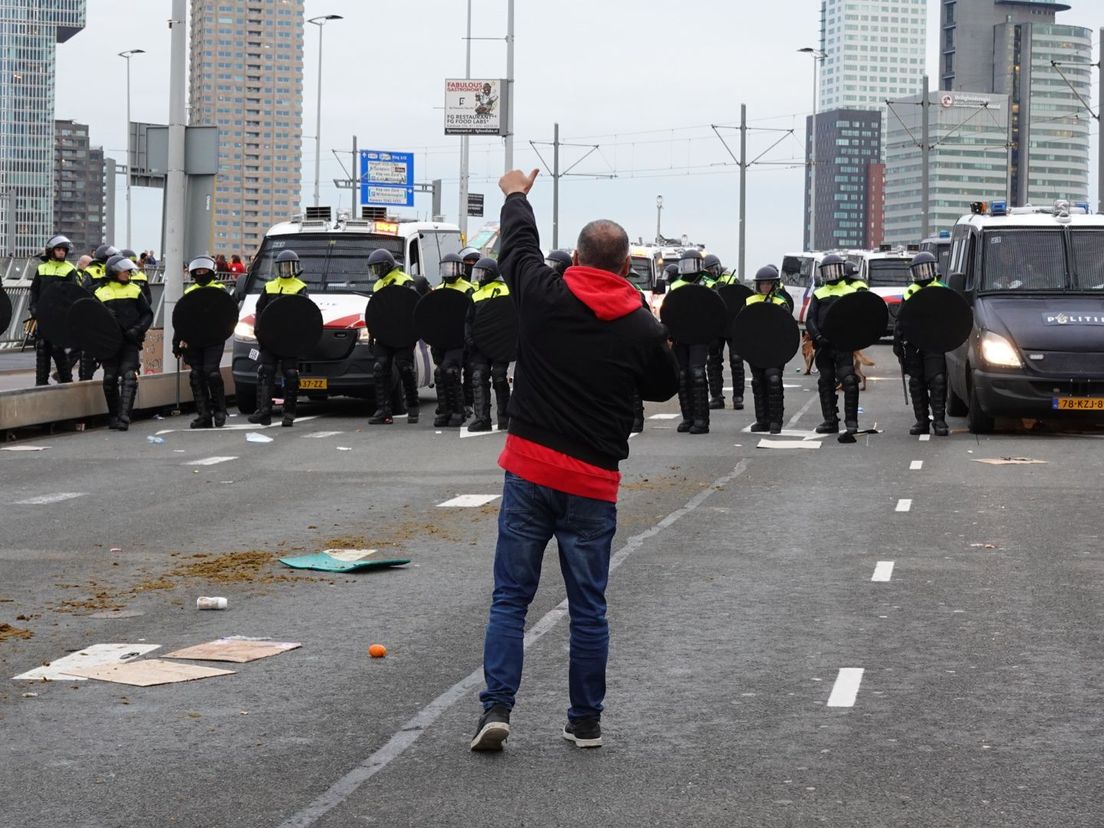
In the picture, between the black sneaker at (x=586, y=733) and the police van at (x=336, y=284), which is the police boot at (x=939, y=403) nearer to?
the police van at (x=336, y=284)

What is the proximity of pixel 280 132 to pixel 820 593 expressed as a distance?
567 feet

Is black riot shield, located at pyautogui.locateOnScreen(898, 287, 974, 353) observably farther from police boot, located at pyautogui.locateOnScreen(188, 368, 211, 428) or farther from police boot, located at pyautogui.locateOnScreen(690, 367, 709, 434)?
police boot, located at pyautogui.locateOnScreen(188, 368, 211, 428)

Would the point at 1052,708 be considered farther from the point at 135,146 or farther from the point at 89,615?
the point at 135,146

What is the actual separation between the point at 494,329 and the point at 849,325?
147 inches

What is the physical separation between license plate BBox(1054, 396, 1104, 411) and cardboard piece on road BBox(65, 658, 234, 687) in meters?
13.2

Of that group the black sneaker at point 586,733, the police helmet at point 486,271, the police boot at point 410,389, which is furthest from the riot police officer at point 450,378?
the black sneaker at point 586,733

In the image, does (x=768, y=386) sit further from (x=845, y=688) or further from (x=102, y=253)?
(x=845, y=688)

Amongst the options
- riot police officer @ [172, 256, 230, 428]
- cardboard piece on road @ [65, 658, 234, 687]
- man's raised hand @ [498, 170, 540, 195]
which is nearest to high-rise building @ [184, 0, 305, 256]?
riot police officer @ [172, 256, 230, 428]

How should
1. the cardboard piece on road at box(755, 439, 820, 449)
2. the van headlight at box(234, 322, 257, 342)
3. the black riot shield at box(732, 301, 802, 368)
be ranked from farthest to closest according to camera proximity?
1. the van headlight at box(234, 322, 257, 342)
2. the black riot shield at box(732, 301, 802, 368)
3. the cardboard piece on road at box(755, 439, 820, 449)

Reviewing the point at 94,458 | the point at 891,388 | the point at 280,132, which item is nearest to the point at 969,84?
the point at 280,132

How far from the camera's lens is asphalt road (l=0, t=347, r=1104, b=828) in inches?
229

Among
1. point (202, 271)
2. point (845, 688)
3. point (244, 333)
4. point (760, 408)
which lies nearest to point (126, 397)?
point (202, 271)

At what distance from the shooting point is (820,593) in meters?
9.84

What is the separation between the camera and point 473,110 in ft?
193
